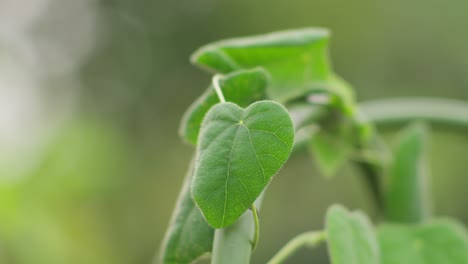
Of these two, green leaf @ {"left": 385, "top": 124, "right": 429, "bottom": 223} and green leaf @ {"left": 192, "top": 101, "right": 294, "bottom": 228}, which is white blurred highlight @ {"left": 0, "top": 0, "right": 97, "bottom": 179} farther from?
green leaf @ {"left": 192, "top": 101, "right": 294, "bottom": 228}

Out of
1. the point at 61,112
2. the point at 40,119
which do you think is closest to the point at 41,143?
the point at 40,119

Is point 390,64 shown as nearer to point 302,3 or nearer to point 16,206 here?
point 302,3

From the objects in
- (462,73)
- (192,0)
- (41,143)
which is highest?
(192,0)

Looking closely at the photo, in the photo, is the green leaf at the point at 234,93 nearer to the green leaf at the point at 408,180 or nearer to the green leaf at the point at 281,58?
the green leaf at the point at 281,58

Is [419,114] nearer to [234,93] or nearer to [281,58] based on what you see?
[281,58]

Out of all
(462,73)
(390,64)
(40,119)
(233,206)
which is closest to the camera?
(233,206)

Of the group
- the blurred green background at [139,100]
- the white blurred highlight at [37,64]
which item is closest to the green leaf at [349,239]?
the blurred green background at [139,100]

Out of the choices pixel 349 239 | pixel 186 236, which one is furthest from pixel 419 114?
pixel 186 236
